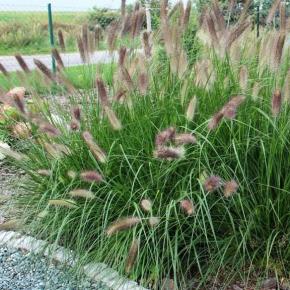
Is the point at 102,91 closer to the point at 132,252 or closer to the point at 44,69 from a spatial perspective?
the point at 44,69

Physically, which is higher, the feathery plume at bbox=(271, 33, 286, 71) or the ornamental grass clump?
the feathery plume at bbox=(271, 33, 286, 71)

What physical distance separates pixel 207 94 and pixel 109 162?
65cm

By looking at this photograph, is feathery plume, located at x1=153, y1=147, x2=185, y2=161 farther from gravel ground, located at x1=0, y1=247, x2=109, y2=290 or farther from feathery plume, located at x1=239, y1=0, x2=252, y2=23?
feathery plume, located at x1=239, y1=0, x2=252, y2=23

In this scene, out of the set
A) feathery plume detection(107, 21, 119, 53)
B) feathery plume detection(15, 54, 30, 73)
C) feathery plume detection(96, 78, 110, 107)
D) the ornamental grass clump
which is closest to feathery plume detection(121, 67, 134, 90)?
the ornamental grass clump

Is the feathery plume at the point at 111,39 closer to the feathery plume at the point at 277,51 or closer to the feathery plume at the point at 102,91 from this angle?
the feathery plume at the point at 102,91

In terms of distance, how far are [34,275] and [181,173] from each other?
1000mm

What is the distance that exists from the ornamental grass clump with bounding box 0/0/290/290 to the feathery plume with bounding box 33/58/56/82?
0.03 ft

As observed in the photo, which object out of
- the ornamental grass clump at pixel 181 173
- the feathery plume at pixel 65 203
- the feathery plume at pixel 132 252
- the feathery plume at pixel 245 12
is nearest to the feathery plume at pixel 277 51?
the ornamental grass clump at pixel 181 173

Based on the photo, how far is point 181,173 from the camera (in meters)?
2.83

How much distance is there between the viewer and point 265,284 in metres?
2.72

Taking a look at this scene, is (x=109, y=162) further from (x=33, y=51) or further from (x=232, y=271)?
(x=33, y=51)

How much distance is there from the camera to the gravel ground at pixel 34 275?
2.86 meters

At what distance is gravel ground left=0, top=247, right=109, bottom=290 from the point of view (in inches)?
112

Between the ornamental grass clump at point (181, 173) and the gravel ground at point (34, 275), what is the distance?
0.46 ft
